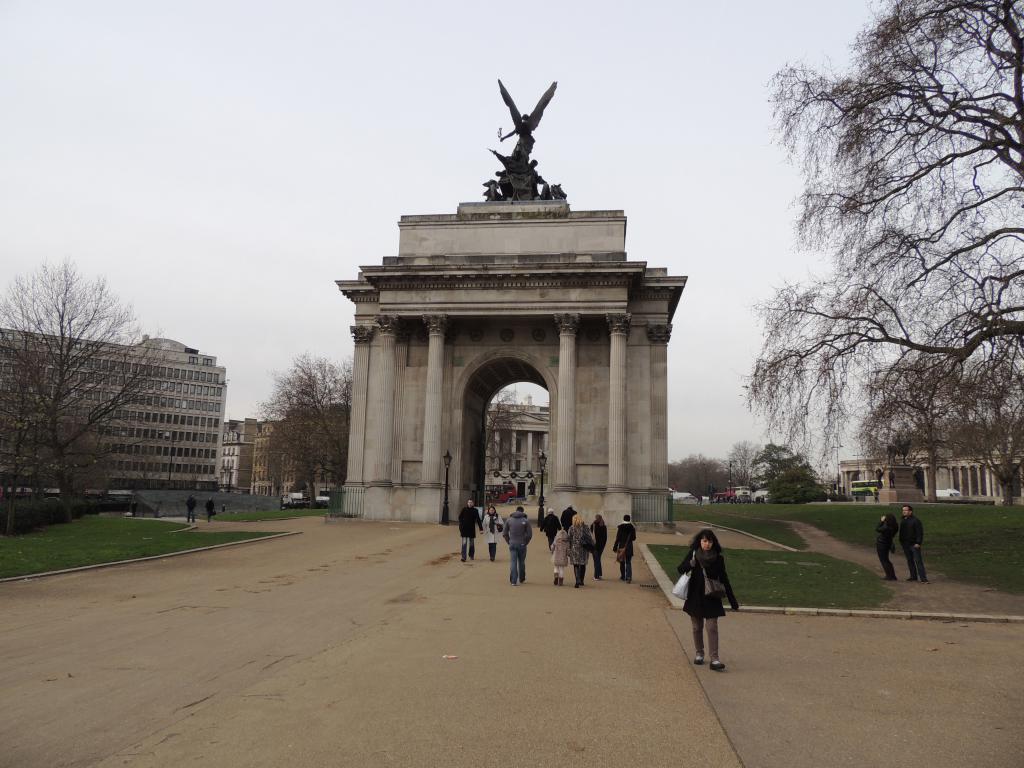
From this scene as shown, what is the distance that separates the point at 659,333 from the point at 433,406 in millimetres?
13562

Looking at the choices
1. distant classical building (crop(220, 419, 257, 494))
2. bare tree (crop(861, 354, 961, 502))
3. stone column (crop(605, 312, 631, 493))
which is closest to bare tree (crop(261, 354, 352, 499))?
stone column (crop(605, 312, 631, 493))

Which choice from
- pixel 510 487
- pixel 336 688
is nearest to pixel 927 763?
pixel 336 688

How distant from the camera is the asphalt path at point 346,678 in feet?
19.7

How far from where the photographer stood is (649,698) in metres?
7.66

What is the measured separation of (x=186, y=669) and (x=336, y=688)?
2.23 metres

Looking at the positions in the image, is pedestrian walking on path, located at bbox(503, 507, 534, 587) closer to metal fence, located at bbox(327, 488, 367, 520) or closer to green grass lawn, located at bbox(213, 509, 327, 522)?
metal fence, located at bbox(327, 488, 367, 520)

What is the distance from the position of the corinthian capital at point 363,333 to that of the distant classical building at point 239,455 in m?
115

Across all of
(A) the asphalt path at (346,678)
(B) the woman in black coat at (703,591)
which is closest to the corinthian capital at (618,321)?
(A) the asphalt path at (346,678)

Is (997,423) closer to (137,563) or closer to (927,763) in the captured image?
(927,763)

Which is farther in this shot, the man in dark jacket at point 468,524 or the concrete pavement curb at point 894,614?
the man in dark jacket at point 468,524

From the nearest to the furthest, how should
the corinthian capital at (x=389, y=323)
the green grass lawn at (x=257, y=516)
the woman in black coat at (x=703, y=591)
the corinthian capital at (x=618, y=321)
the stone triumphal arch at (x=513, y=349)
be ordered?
1. the woman in black coat at (x=703, y=591)
2. the corinthian capital at (x=618, y=321)
3. the stone triumphal arch at (x=513, y=349)
4. the corinthian capital at (x=389, y=323)
5. the green grass lawn at (x=257, y=516)

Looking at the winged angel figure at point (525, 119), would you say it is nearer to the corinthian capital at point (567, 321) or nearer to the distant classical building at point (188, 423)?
the corinthian capital at point (567, 321)

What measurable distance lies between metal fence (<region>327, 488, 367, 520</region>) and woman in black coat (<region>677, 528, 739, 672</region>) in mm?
32502

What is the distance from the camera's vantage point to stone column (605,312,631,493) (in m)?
38.2
